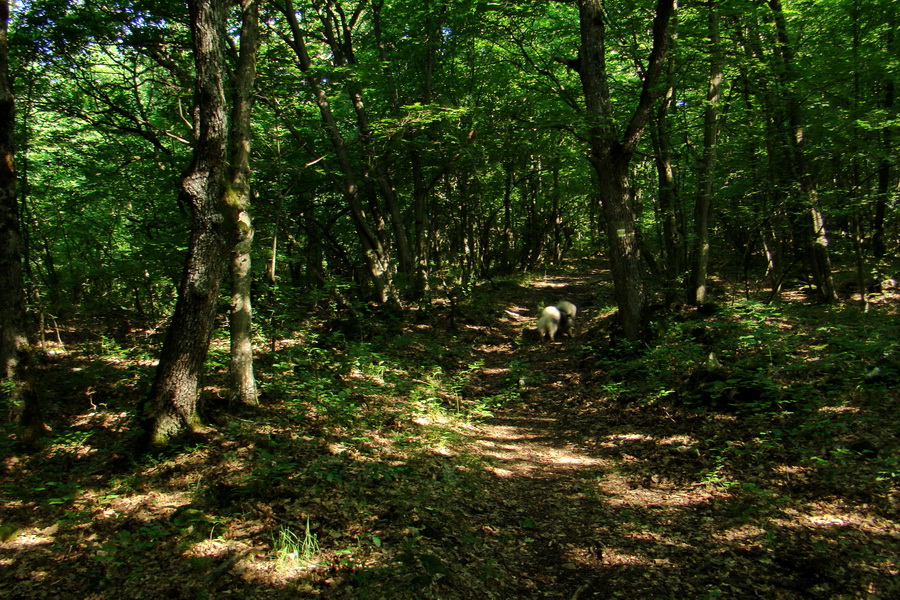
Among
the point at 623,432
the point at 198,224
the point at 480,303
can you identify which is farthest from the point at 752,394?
the point at 480,303

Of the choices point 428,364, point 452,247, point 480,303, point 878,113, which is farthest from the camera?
point 452,247

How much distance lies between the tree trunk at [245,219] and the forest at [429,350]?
1.8 inches

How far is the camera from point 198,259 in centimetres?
493

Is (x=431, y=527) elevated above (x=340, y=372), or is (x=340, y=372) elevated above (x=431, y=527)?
(x=340, y=372)

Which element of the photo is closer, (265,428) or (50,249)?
(265,428)

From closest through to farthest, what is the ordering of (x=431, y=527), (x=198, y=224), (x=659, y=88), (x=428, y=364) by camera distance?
(x=431, y=527), (x=198, y=224), (x=659, y=88), (x=428, y=364)

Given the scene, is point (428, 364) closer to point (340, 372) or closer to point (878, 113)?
point (340, 372)

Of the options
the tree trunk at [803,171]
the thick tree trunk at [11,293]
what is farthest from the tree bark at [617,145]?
the thick tree trunk at [11,293]

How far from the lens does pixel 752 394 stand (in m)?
5.97

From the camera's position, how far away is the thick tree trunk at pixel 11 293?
5176mm

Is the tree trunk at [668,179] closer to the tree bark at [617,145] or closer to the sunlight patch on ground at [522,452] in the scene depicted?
the tree bark at [617,145]

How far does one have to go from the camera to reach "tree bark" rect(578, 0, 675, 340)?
796 centimetres

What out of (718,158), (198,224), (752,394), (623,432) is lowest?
(623,432)

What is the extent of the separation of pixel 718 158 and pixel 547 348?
5.90 m
